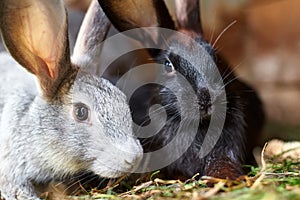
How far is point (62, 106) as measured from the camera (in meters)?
2.66

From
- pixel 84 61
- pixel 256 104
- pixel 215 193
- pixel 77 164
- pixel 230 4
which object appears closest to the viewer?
pixel 215 193

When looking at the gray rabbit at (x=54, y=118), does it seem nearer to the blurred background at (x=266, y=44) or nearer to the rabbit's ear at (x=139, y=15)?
the rabbit's ear at (x=139, y=15)

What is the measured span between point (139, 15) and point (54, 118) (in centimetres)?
75

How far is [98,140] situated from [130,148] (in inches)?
5.9

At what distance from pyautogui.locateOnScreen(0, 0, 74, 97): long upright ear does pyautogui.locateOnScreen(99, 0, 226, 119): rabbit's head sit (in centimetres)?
31

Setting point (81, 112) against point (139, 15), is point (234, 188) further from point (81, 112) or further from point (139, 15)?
point (139, 15)

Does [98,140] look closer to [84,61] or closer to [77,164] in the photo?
[77,164]

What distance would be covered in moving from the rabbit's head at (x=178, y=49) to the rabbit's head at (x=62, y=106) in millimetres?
301

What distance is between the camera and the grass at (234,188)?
1.83m

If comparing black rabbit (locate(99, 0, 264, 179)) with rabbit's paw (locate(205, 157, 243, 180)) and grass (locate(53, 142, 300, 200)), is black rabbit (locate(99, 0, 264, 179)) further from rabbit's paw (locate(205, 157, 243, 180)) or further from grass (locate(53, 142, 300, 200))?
grass (locate(53, 142, 300, 200))

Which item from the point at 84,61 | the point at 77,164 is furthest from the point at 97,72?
the point at 77,164

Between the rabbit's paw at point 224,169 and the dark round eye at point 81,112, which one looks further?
the rabbit's paw at point 224,169

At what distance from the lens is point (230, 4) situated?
17.2 ft

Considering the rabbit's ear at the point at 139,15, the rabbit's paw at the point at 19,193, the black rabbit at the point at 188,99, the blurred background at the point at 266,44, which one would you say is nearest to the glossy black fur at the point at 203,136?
the black rabbit at the point at 188,99
